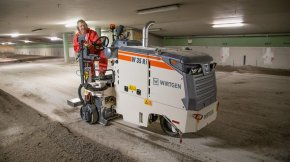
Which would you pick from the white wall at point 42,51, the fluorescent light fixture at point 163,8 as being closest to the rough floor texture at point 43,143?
the fluorescent light fixture at point 163,8

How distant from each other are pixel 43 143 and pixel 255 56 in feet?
40.6

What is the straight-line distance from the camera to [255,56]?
11.9 metres

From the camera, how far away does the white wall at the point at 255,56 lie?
11039mm

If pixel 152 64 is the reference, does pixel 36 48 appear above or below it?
above

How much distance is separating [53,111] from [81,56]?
5.94 ft

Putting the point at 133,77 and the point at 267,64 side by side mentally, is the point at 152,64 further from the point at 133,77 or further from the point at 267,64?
the point at 267,64

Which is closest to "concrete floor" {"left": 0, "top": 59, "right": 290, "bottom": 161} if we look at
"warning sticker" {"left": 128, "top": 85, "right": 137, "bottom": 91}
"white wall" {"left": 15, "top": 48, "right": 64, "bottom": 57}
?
"warning sticker" {"left": 128, "top": 85, "right": 137, "bottom": 91}

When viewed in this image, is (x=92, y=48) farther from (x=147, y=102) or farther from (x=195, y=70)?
(x=195, y=70)

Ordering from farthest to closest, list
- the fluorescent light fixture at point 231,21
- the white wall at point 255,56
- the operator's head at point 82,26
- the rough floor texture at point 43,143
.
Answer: the white wall at point 255,56, the fluorescent light fixture at point 231,21, the operator's head at point 82,26, the rough floor texture at point 43,143

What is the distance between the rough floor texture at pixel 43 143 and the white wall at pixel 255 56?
11784 millimetres

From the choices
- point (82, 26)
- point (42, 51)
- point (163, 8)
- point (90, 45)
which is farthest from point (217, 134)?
point (42, 51)

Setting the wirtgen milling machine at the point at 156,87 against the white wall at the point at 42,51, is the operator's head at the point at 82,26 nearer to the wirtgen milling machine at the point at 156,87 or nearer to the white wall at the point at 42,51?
the wirtgen milling machine at the point at 156,87

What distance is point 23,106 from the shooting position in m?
5.06

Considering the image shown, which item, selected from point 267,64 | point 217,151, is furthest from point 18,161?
point 267,64
